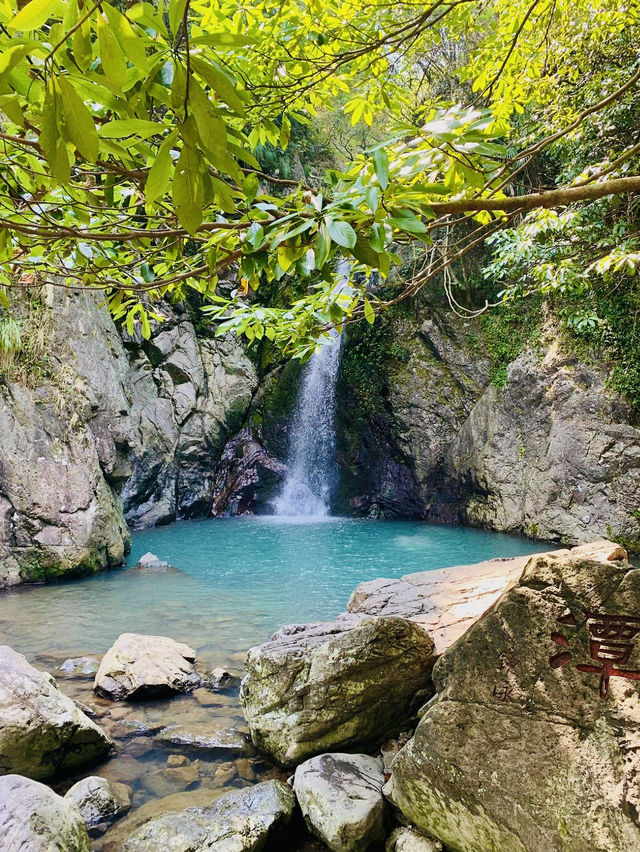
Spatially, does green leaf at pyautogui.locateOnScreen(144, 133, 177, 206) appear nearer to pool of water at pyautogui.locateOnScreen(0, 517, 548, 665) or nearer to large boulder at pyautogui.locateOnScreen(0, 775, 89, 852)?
large boulder at pyautogui.locateOnScreen(0, 775, 89, 852)

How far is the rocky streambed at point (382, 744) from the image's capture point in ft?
6.42

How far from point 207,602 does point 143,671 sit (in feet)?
7.44

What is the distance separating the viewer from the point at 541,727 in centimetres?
205

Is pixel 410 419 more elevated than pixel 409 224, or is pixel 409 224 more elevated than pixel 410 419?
pixel 409 224

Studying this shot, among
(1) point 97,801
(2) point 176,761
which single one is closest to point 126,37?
(1) point 97,801

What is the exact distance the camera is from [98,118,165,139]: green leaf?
933mm

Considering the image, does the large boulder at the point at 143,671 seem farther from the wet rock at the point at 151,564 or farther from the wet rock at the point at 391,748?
the wet rock at the point at 151,564

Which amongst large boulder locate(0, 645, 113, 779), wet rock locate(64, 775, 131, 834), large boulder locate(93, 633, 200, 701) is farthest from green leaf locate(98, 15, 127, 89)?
large boulder locate(93, 633, 200, 701)

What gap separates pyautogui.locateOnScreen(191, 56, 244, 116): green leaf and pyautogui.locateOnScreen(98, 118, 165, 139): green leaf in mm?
160

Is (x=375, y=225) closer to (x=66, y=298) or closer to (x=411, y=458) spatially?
(x=66, y=298)

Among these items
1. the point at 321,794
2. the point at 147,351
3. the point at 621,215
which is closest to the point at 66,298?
the point at 147,351

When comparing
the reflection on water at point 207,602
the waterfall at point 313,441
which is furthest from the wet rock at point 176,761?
the waterfall at point 313,441

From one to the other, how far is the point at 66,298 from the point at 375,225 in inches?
337

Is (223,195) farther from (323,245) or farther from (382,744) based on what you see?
(382,744)
